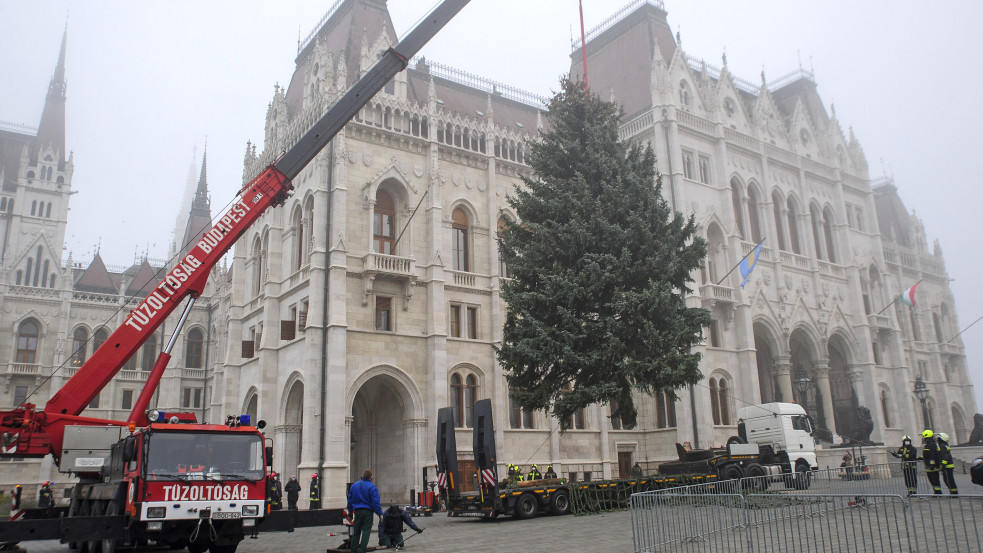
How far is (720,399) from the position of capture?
35875 millimetres

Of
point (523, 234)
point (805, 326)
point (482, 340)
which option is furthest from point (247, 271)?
point (805, 326)

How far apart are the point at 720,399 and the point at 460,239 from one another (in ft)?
49.7

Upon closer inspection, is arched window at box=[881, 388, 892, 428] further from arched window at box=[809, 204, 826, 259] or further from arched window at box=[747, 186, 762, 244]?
arched window at box=[747, 186, 762, 244]

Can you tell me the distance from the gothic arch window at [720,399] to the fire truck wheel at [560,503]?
57.7ft

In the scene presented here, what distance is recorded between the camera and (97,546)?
13.2 m

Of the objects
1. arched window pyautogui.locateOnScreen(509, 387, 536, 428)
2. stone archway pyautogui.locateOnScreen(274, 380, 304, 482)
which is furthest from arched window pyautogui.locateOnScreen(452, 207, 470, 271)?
stone archway pyautogui.locateOnScreen(274, 380, 304, 482)

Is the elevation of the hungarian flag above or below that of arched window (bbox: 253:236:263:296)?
below

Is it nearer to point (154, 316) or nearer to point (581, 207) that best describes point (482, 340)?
point (581, 207)

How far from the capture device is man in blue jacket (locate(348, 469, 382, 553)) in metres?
12.5

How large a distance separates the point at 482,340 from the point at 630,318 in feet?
39.6

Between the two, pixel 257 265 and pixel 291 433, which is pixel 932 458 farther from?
pixel 257 265

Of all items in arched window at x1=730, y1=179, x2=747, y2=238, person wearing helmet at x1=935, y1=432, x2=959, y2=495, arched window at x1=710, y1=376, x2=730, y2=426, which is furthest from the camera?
arched window at x1=730, y1=179, x2=747, y2=238

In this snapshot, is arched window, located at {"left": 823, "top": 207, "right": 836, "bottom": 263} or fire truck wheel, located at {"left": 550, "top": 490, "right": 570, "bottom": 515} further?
arched window, located at {"left": 823, "top": 207, "right": 836, "bottom": 263}

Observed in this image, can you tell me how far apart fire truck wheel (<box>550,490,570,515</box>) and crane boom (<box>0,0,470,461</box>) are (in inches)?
403
